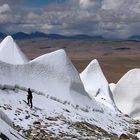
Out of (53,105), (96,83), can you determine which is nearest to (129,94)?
(96,83)

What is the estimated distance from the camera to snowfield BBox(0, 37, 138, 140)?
79.7ft

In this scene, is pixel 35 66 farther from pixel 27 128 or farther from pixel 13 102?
pixel 27 128

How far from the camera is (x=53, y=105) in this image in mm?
29484

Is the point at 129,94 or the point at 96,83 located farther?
the point at 129,94

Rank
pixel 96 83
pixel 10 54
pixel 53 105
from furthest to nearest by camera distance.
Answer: pixel 96 83 < pixel 10 54 < pixel 53 105

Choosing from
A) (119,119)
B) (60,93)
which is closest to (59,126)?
(60,93)

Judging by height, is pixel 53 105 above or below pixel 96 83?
below

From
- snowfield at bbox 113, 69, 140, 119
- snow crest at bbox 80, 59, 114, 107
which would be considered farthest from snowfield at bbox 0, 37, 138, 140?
snowfield at bbox 113, 69, 140, 119

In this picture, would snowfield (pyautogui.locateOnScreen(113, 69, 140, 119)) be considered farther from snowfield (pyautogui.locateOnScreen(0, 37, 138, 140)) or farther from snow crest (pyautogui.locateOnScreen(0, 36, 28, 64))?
snow crest (pyautogui.locateOnScreen(0, 36, 28, 64))

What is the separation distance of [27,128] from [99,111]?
466 inches

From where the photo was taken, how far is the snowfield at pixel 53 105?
2429 cm

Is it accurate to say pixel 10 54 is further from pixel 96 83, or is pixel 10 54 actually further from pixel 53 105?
pixel 96 83

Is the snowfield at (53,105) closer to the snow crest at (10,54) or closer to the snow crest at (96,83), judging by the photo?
the snow crest at (10,54)

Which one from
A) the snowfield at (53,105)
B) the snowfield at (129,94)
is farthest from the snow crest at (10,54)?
the snowfield at (129,94)
